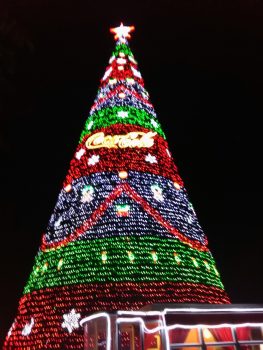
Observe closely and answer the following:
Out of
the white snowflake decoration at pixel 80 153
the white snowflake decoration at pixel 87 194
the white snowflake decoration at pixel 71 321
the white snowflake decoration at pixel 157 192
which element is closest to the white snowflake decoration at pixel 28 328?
the white snowflake decoration at pixel 71 321

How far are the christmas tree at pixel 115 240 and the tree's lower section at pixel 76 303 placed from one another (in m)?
0.03

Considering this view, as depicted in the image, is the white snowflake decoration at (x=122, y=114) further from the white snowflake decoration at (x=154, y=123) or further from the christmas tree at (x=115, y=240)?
the white snowflake decoration at (x=154, y=123)

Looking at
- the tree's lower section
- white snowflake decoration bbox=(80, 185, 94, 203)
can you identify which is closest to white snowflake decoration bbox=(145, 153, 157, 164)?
white snowflake decoration bbox=(80, 185, 94, 203)

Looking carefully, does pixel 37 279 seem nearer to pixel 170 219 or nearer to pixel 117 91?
pixel 170 219

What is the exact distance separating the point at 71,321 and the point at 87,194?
142 inches

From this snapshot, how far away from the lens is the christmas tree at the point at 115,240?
37.1 ft

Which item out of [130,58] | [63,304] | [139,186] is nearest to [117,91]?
[130,58]

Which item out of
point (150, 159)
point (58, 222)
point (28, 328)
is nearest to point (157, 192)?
point (150, 159)

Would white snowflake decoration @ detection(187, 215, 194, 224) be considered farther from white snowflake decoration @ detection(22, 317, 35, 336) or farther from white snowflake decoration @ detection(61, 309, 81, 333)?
white snowflake decoration @ detection(22, 317, 35, 336)

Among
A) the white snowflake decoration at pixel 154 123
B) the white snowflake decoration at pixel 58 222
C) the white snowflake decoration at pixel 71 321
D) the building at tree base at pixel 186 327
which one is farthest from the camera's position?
the white snowflake decoration at pixel 154 123

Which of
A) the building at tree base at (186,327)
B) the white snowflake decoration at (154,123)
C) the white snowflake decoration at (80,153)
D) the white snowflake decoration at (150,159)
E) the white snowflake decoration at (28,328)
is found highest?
the white snowflake decoration at (154,123)

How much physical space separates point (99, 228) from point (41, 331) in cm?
302

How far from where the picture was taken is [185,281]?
1182 centimetres

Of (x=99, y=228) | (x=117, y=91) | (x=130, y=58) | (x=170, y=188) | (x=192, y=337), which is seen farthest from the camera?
(x=130, y=58)
